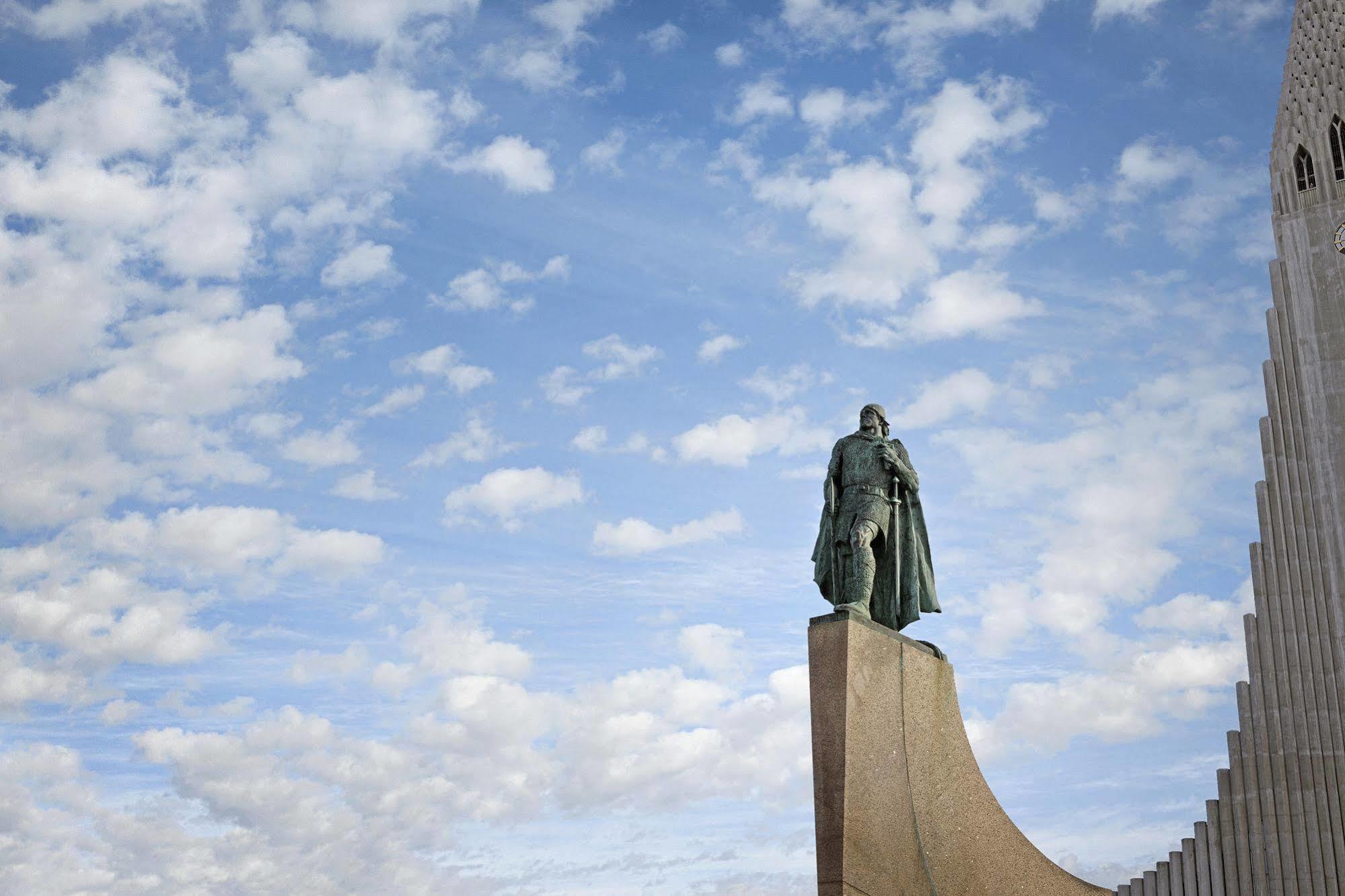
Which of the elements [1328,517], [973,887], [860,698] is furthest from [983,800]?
[1328,517]

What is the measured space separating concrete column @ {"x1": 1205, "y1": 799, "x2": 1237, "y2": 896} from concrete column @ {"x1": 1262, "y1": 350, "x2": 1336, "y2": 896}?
99cm

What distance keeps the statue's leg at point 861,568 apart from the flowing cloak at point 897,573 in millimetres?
200

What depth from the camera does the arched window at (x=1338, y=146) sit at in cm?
2114

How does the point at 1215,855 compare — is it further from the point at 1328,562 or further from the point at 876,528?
the point at 876,528

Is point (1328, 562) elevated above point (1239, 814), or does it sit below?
above

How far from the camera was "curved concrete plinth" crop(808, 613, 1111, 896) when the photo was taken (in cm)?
1237

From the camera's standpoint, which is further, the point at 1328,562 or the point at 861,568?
the point at 1328,562

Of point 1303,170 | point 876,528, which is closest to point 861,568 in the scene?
point 876,528

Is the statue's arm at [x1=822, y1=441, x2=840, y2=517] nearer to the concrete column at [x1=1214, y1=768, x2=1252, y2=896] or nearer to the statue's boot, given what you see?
the statue's boot

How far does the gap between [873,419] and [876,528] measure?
50.1 inches

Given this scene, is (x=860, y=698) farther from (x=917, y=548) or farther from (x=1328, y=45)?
(x=1328, y=45)

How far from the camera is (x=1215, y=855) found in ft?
56.3

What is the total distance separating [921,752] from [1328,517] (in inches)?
369

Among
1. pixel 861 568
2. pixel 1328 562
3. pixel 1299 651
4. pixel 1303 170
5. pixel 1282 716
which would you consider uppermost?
pixel 1303 170
